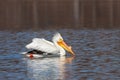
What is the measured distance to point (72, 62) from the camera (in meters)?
18.5

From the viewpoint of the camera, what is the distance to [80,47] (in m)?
22.1

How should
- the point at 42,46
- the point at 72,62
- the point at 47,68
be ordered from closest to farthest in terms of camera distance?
1. the point at 47,68
2. the point at 72,62
3. the point at 42,46

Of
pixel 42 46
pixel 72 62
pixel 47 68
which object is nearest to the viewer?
pixel 47 68

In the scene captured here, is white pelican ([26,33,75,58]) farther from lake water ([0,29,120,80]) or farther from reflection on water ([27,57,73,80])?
reflection on water ([27,57,73,80])

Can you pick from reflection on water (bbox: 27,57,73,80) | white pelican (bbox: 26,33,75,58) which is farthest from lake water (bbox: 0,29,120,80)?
white pelican (bbox: 26,33,75,58)

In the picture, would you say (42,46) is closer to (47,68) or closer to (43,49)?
(43,49)

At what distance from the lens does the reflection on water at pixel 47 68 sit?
51.4 feet

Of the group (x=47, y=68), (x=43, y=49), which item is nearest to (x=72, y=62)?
(x=47, y=68)

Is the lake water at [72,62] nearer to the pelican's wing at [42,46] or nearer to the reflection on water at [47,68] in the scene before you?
the reflection on water at [47,68]

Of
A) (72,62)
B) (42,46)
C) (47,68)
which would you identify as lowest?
(72,62)

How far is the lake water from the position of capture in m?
15.8

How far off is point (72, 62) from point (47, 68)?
59.2 inches

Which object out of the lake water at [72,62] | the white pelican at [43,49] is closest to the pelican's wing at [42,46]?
the white pelican at [43,49]

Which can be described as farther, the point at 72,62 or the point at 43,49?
the point at 43,49
